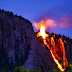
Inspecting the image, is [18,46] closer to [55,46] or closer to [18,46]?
[18,46]

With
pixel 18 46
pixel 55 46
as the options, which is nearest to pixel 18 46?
pixel 18 46

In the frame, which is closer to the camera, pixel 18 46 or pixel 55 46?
pixel 18 46

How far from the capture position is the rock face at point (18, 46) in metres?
37.0

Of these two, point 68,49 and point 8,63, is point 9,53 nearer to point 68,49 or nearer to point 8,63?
point 8,63

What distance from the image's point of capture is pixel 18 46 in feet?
133

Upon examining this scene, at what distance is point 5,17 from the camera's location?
40.1 meters

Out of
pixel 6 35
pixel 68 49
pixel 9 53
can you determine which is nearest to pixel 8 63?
pixel 9 53

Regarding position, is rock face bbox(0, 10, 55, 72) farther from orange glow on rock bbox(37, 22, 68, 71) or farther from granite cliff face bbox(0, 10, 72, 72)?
orange glow on rock bbox(37, 22, 68, 71)

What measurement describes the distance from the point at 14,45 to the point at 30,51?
4750mm

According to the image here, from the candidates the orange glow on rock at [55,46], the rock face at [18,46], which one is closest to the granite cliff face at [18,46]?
the rock face at [18,46]

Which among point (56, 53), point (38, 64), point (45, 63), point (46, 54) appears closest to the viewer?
point (38, 64)

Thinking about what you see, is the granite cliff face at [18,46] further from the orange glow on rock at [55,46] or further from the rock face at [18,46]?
the orange glow on rock at [55,46]

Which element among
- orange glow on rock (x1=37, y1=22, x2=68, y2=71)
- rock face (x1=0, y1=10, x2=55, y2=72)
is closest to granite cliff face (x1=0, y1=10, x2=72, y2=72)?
rock face (x1=0, y1=10, x2=55, y2=72)

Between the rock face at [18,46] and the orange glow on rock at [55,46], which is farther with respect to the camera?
the orange glow on rock at [55,46]
